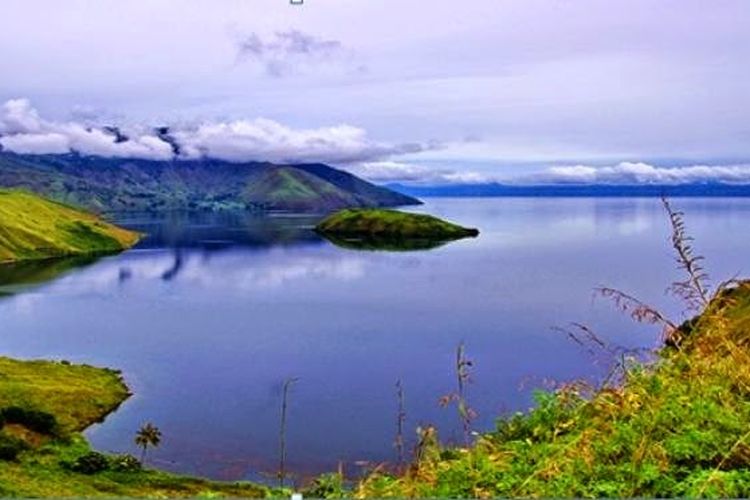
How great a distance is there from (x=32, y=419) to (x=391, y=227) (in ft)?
279

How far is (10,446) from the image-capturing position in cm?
2516

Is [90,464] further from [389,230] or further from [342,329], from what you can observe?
[389,230]

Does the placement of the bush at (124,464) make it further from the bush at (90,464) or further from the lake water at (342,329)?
the lake water at (342,329)

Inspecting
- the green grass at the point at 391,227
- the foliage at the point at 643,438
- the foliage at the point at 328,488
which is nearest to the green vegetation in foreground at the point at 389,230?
the green grass at the point at 391,227

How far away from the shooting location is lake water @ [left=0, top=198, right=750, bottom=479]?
91.2 ft

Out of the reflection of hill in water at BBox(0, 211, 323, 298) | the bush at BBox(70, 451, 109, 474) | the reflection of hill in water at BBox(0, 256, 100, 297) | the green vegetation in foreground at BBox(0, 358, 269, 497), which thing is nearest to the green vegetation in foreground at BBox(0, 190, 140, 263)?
the reflection of hill in water at BBox(0, 211, 323, 298)

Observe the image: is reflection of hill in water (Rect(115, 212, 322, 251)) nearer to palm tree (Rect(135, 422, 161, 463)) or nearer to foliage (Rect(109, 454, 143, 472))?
palm tree (Rect(135, 422, 161, 463))

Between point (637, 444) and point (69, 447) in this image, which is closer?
point (637, 444)

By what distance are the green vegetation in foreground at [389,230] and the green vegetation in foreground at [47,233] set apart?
89.9ft

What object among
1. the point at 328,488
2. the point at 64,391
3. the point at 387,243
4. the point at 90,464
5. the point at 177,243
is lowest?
the point at 64,391

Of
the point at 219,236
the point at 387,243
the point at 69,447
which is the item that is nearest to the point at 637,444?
the point at 69,447

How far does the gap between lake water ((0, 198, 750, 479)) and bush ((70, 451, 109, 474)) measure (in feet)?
10.3

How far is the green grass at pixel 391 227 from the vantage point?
352 feet

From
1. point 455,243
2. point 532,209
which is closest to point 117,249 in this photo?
point 455,243
